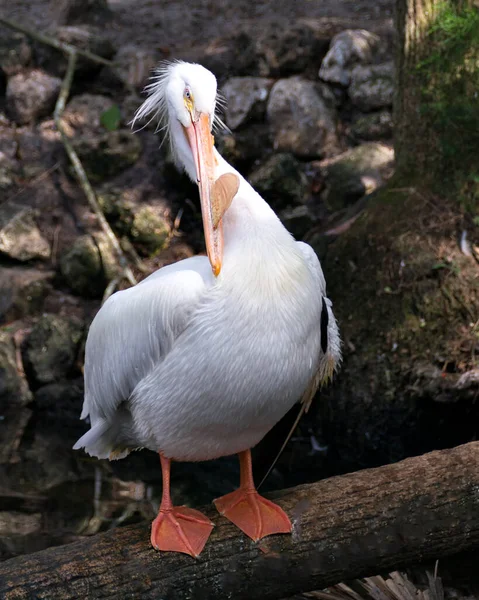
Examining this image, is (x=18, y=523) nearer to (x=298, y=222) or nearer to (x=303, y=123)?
(x=298, y=222)

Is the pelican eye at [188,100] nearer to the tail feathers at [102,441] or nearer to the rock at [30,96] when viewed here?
the tail feathers at [102,441]

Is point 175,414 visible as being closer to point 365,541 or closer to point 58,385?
point 365,541

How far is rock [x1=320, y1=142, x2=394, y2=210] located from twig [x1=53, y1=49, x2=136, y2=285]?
2.11 metres

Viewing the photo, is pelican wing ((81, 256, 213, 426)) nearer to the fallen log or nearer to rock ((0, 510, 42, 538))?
the fallen log

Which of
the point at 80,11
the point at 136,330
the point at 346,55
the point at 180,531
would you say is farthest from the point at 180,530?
the point at 80,11

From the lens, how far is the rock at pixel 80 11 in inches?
373

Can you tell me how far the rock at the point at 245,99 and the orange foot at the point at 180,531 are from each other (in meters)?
5.97

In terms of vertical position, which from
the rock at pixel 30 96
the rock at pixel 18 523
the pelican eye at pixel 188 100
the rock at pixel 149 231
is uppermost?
the pelican eye at pixel 188 100

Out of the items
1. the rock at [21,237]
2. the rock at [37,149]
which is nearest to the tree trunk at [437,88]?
the rock at [21,237]

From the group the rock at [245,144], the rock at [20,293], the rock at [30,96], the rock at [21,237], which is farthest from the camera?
the rock at [30,96]

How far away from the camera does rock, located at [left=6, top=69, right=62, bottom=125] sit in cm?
867

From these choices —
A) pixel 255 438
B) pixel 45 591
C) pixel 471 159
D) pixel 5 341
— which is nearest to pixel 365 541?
pixel 255 438

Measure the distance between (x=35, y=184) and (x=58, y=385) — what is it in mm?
2567

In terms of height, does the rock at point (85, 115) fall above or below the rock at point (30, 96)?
below
